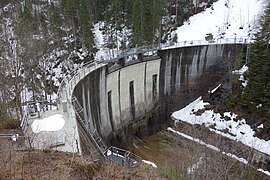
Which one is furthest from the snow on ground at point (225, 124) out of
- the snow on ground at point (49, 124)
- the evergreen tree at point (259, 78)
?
the snow on ground at point (49, 124)

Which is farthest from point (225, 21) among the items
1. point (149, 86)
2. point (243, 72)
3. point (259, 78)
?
point (149, 86)

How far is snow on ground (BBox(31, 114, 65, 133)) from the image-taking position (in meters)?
13.7

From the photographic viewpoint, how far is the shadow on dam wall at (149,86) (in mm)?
25172

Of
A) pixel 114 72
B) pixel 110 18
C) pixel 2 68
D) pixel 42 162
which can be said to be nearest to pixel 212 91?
pixel 114 72

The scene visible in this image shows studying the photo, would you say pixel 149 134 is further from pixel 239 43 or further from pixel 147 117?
pixel 239 43

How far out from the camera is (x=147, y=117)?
29.6m

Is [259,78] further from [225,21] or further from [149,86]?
[225,21]

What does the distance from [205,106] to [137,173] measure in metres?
18.9

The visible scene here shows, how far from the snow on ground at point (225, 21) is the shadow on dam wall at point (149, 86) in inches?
292

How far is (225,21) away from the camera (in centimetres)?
4069

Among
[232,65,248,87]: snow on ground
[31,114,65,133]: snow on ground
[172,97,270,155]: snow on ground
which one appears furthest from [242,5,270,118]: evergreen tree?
[31,114,65,133]: snow on ground

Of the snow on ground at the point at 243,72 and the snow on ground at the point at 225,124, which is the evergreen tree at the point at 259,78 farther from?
the snow on ground at the point at 225,124

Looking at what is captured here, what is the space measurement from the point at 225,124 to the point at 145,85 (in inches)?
324

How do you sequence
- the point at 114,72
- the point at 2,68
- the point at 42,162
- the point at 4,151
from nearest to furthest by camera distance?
the point at 42,162 → the point at 4,151 → the point at 2,68 → the point at 114,72
